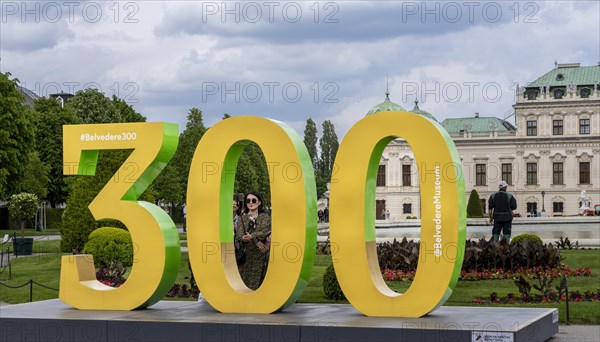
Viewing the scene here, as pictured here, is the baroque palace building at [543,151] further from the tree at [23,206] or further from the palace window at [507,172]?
the tree at [23,206]

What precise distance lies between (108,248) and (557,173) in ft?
232

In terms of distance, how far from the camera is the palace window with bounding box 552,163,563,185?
277ft

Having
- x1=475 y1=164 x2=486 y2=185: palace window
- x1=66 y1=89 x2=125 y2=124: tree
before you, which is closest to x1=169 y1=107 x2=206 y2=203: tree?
x1=66 y1=89 x2=125 y2=124: tree

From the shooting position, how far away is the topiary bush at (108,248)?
19703 millimetres

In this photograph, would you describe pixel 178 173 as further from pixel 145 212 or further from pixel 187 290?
pixel 145 212

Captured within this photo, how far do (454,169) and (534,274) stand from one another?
840 centimetres

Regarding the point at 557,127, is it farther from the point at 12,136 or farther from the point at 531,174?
the point at 12,136

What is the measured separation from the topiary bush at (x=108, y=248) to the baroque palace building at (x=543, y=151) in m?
64.4

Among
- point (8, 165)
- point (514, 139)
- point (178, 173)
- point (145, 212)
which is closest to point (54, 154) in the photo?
point (178, 173)

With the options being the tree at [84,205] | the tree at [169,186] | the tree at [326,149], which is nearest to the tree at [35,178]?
the tree at [169,186]

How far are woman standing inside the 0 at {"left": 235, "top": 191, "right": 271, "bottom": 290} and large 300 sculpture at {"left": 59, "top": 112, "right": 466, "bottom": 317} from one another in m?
0.44

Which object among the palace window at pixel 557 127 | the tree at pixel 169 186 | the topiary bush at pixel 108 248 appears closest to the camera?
the topiary bush at pixel 108 248

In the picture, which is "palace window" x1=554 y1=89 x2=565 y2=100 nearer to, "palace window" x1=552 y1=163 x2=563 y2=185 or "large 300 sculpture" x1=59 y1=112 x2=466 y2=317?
"palace window" x1=552 y1=163 x2=563 y2=185

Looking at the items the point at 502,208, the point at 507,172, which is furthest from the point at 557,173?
the point at 502,208
